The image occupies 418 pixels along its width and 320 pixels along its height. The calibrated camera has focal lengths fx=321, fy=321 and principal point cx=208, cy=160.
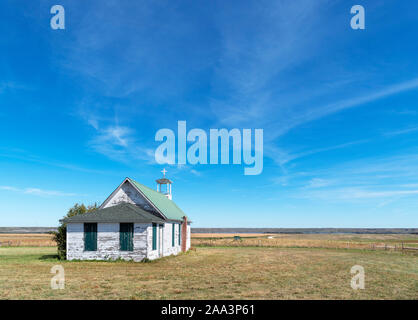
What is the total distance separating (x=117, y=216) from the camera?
975 inches

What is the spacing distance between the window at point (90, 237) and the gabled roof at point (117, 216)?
0.57m

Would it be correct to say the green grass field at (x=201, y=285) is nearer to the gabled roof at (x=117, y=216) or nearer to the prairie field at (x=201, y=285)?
the prairie field at (x=201, y=285)

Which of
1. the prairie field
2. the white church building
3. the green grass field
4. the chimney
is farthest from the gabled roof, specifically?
the chimney

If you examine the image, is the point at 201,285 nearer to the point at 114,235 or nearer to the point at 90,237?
the point at 114,235

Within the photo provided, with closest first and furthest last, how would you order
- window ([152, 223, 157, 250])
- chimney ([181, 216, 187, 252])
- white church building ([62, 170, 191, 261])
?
white church building ([62, 170, 191, 261]) → window ([152, 223, 157, 250]) → chimney ([181, 216, 187, 252])

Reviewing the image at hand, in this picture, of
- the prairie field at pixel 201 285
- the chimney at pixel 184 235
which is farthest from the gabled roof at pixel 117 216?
the chimney at pixel 184 235

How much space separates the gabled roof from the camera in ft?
78.9

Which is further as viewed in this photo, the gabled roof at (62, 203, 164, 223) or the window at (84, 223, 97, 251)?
the window at (84, 223, 97, 251)

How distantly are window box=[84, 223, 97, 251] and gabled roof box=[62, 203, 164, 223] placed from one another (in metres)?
0.57

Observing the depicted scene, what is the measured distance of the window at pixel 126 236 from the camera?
79.1 ft

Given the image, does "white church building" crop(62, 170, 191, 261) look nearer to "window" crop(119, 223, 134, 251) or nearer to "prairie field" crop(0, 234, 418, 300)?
"window" crop(119, 223, 134, 251)
